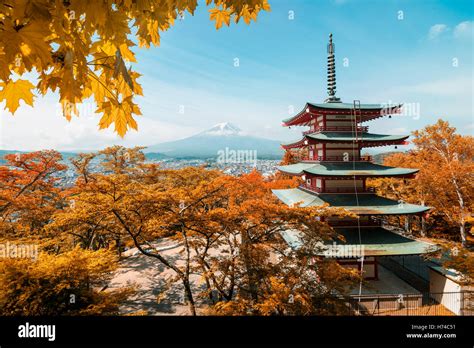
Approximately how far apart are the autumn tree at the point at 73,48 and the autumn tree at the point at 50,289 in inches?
230

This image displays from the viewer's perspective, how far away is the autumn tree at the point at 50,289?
5160 millimetres

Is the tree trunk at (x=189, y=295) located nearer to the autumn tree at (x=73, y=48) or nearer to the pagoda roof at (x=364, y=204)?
the pagoda roof at (x=364, y=204)

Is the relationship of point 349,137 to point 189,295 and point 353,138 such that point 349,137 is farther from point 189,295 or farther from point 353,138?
point 189,295

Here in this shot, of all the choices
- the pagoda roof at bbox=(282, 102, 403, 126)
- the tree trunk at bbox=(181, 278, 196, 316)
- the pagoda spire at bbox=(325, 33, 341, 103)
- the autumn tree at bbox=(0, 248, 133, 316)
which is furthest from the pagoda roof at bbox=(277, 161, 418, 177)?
the autumn tree at bbox=(0, 248, 133, 316)

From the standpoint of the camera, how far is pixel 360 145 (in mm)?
13789

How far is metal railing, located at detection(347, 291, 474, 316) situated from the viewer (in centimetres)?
980

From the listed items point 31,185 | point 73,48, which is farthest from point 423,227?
point 31,185

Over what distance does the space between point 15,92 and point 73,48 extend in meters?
0.47

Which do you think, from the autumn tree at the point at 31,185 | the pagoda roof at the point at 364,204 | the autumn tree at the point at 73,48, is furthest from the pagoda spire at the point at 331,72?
the autumn tree at the point at 31,185
